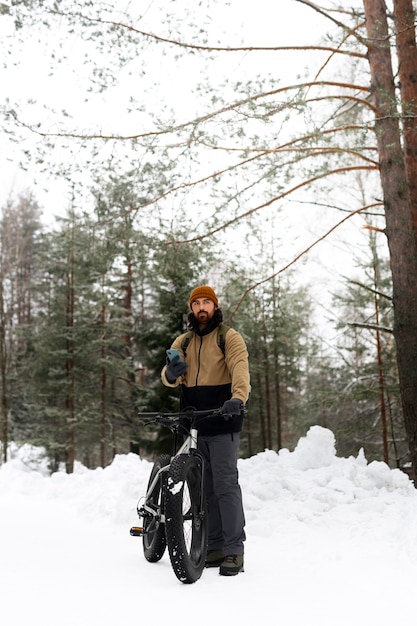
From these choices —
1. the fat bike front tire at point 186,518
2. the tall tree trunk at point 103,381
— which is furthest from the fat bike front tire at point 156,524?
the tall tree trunk at point 103,381

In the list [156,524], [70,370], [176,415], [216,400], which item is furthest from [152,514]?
[70,370]

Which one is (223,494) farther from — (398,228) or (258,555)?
(398,228)

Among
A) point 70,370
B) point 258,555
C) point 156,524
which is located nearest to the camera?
point 156,524

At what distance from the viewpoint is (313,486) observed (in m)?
6.34

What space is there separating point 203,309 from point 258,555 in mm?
1960

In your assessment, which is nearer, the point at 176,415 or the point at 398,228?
the point at 176,415

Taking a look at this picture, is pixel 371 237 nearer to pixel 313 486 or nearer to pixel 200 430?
pixel 313 486

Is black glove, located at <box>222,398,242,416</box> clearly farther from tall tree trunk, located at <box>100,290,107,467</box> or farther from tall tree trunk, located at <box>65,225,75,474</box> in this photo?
Result: tall tree trunk, located at <box>100,290,107,467</box>

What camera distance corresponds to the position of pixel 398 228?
22.8 feet

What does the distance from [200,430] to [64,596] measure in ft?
4.64

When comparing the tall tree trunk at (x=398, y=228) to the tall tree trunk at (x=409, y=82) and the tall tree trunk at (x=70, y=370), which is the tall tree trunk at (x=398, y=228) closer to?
the tall tree trunk at (x=409, y=82)

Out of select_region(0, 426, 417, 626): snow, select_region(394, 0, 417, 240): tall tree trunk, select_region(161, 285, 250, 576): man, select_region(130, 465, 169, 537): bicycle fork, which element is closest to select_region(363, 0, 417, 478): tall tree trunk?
select_region(394, 0, 417, 240): tall tree trunk

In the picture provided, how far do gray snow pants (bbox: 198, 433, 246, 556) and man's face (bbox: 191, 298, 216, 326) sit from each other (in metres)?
A: 0.86

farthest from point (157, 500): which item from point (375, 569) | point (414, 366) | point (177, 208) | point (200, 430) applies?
point (177, 208)
